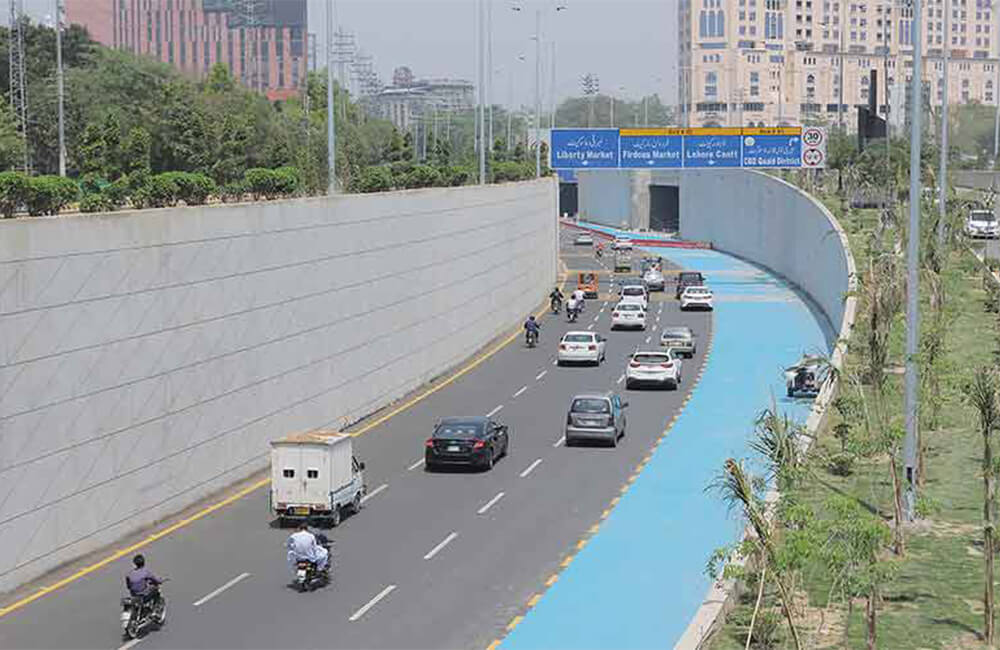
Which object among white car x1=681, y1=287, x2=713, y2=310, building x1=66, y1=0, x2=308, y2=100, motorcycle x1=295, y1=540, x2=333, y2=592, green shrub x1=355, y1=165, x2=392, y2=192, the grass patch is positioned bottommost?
motorcycle x1=295, y1=540, x2=333, y2=592

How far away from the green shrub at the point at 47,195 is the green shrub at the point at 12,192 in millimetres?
127

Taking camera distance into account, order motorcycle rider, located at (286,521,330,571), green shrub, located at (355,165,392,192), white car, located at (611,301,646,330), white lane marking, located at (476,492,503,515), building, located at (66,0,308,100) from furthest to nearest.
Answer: building, located at (66,0,308,100), white car, located at (611,301,646,330), green shrub, located at (355,165,392,192), white lane marking, located at (476,492,503,515), motorcycle rider, located at (286,521,330,571)

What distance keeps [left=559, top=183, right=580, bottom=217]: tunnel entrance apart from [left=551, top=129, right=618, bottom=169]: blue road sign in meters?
89.9

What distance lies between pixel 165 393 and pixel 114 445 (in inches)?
102

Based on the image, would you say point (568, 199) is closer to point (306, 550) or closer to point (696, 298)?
point (696, 298)

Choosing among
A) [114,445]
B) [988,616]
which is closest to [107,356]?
[114,445]

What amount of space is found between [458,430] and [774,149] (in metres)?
60.7

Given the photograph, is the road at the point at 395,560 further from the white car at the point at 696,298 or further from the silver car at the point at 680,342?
the white car at the point at 696,298

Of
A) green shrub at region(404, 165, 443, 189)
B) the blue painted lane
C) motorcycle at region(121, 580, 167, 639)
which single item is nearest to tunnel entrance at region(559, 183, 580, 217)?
green shrub at region(404, 165, 443, 189)

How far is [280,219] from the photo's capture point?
3981 cm

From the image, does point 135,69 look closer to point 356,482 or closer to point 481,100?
point 481,100

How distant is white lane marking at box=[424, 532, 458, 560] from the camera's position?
29.2m

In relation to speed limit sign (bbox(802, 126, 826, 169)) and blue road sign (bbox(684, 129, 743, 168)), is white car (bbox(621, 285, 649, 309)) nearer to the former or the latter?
blue road sign (bbox(684, 129, 743, 168))

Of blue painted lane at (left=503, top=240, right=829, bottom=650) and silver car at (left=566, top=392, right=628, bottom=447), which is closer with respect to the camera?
blue painted lane at (left=503, top=240, right=829, bottom=650)
